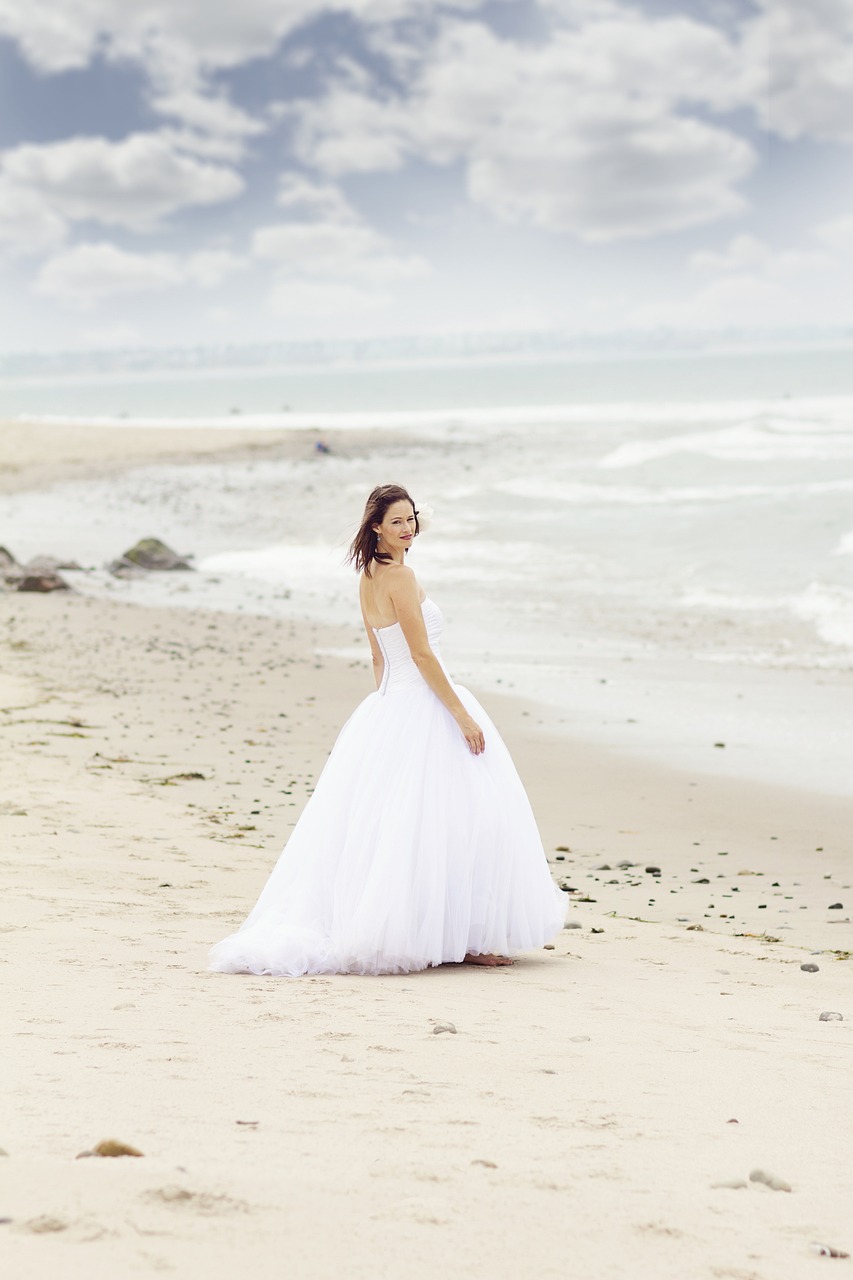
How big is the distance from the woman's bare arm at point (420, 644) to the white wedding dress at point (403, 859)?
Result: 7cm

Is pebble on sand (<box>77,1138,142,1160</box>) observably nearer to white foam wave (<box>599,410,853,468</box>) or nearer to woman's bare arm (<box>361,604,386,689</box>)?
woman's bare arm (<box>361,604,386,689</box>)

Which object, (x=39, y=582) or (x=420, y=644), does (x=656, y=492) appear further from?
(x=420, y=644)

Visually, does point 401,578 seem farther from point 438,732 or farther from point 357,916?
point 357,916

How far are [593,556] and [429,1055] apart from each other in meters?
19.1

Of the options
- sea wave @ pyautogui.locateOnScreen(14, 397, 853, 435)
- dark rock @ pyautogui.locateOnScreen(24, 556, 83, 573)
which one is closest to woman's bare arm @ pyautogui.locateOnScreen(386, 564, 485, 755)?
dark rock @ pyautogui.locateOnScreen(24, 556, 83, 573)

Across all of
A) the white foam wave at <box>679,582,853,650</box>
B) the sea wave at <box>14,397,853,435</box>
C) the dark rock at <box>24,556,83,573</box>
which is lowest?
the dark rock at <box>24,556,83,573</box>

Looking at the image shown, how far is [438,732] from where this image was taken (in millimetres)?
5824

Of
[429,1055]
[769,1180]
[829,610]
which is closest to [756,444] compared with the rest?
[829,610]

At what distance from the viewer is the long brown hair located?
580cm

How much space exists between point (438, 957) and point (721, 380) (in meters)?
106

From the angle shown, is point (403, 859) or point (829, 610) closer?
point (403, 859)

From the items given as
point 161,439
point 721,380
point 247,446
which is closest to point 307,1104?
point 247,446

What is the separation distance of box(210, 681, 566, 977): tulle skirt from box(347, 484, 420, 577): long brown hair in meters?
0.58

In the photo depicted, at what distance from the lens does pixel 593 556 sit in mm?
22969
